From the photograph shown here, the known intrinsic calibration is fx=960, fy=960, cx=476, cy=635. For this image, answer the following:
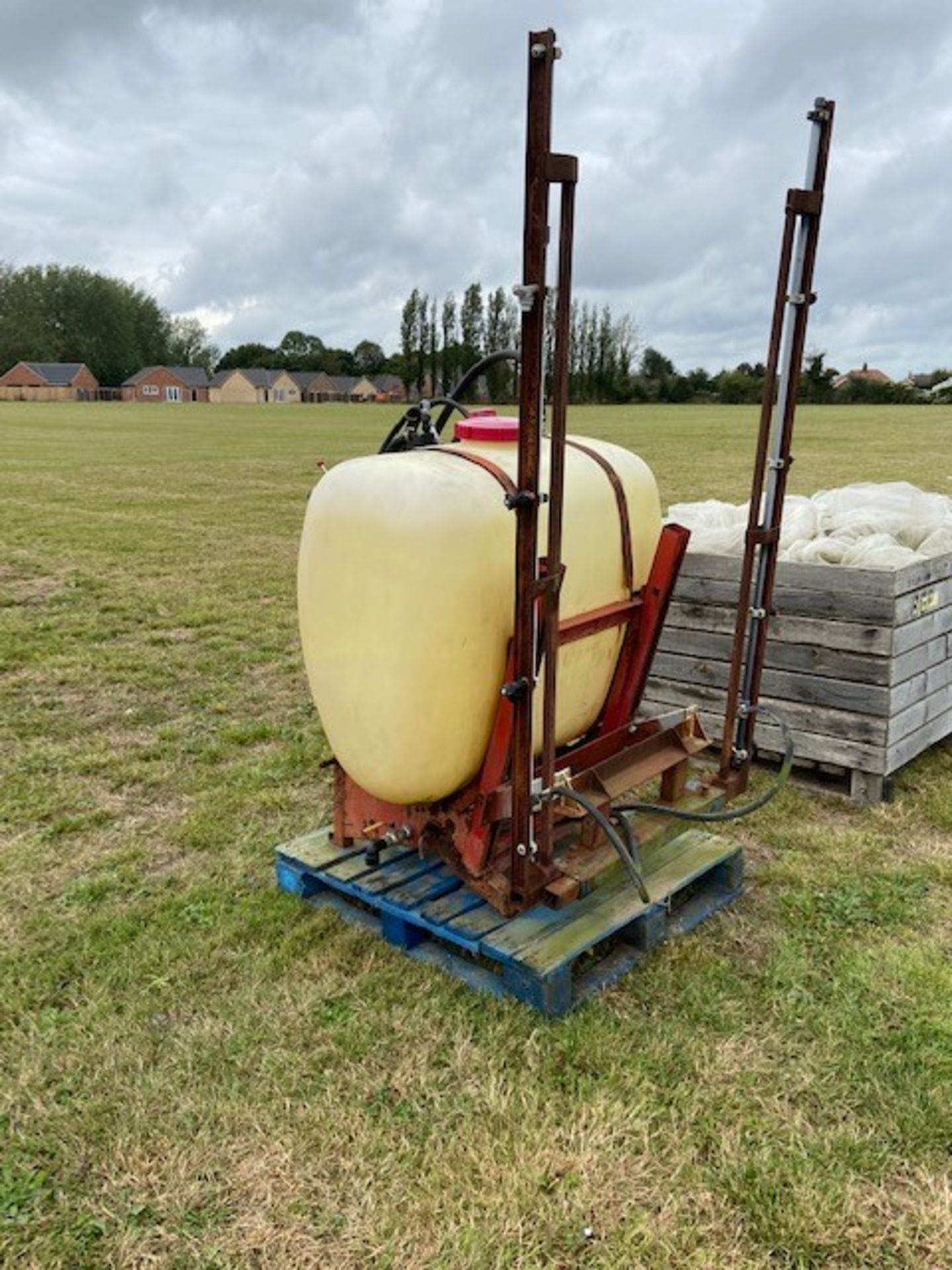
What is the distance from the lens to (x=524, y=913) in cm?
307

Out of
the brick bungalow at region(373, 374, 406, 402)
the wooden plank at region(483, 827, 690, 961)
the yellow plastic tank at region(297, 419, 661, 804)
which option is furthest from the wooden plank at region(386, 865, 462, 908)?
the brick bungalow at region(373, 374, 406, 402)

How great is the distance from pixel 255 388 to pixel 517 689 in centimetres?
9798

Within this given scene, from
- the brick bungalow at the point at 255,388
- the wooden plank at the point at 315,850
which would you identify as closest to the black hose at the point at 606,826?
the wooden plank at the point at 315,850

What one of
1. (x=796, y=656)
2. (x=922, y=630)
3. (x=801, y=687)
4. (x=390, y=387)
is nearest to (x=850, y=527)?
(x=922, y=630)

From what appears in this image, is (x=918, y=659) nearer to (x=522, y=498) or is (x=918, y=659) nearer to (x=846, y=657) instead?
(x=846, y=657)

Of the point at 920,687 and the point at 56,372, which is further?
the point at 56,372

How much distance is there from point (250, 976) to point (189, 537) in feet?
28.9

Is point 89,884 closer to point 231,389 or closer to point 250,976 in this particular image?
point 250,976

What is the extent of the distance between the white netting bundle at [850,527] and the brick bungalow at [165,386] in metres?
90.5

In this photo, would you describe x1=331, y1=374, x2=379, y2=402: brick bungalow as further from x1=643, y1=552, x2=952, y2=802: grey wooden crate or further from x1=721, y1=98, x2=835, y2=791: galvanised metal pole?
x1=721, y1=98, x2=835, y2=791: galvanised metal pole

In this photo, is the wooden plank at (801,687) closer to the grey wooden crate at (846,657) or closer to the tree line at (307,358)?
the grey wooden crate at (846,657)

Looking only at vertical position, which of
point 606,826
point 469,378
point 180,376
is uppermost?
point 469,378

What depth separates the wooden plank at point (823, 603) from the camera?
407 centimetres

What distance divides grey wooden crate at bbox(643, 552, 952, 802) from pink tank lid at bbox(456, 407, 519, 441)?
1.77 meters
